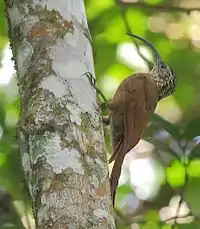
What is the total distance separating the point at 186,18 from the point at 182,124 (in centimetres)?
85

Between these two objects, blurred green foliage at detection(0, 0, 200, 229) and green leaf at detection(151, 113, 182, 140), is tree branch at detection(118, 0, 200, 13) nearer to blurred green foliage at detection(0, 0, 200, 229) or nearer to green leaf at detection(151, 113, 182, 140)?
blurred green foliage at detection(0, 0, 200, 229)

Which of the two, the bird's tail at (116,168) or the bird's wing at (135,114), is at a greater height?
the bird's wing at (135,114)

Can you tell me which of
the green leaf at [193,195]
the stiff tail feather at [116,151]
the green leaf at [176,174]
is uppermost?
the stiff tail feather at [116,151]

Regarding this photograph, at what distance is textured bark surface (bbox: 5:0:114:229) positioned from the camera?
1604mm

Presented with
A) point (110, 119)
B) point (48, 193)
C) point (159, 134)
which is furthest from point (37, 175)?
point (159, 134)

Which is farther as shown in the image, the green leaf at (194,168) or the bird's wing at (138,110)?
the green leaf at (194,168)

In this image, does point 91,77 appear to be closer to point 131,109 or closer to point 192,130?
point 131,109

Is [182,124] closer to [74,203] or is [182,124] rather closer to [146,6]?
[146,6]

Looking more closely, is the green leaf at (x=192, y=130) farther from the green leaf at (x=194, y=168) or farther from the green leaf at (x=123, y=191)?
the green leaf at (x=123, y=191)

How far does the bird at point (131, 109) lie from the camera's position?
2732 millimetres

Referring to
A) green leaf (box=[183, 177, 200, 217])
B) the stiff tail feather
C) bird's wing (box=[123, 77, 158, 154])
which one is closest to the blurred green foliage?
green leaf (box=[183, 177, 200, 217])

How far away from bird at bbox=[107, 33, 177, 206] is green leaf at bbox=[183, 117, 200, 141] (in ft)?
0.65

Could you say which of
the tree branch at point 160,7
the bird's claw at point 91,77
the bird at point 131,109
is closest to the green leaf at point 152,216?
the bird at point 131,109

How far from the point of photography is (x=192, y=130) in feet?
10.2
